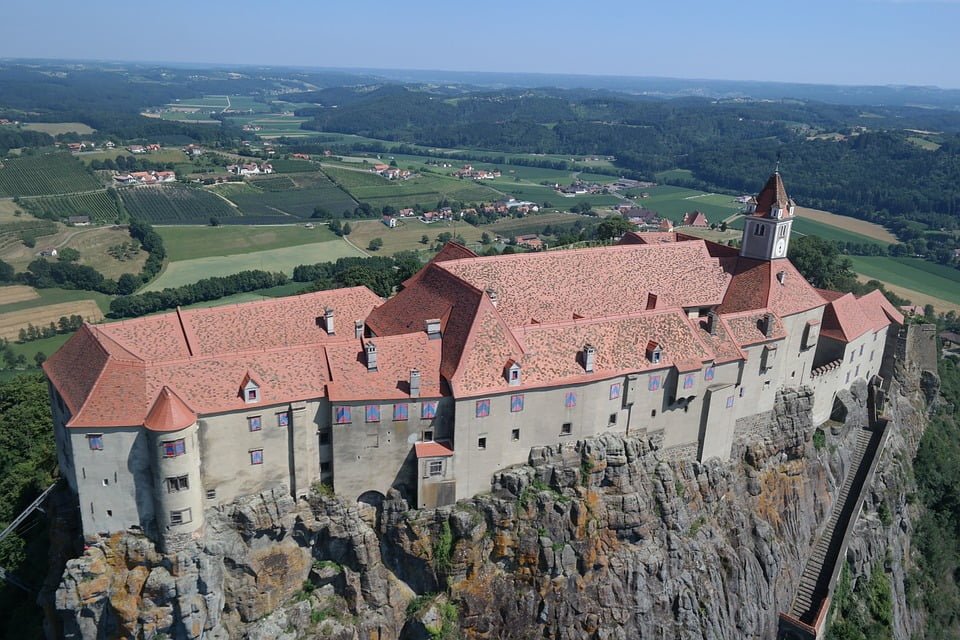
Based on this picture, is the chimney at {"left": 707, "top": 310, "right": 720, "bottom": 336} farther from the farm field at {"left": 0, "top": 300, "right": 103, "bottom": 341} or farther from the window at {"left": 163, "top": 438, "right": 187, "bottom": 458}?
the farm field at {"left": 0, "top": 300, "right": 103, "bottom": 341}

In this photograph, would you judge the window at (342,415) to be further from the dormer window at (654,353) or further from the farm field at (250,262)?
the farm field at (250,262)

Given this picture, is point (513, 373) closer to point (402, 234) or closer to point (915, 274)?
point (402, 234)

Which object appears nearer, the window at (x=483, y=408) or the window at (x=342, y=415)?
the window at (x=342, y=415)

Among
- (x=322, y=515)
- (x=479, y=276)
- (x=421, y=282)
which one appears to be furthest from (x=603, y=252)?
(x=322, y=515)

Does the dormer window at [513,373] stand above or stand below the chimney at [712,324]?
below

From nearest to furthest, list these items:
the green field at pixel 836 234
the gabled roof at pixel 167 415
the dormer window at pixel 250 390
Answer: the gabled roof at pixel 167 415 < the dormer window at pixel 250 390 < the green field at pixel 836 234

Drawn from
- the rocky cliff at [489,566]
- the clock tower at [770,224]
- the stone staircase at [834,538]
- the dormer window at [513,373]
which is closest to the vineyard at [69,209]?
the rocky cliff at [489,566]

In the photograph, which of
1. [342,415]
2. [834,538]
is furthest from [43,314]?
[834,538]

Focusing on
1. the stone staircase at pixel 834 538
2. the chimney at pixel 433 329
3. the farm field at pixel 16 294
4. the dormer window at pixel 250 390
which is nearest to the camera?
the dormer window at pixel 250 390

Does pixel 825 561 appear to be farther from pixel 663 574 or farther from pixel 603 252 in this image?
pixel 603 252
